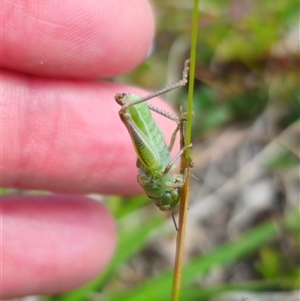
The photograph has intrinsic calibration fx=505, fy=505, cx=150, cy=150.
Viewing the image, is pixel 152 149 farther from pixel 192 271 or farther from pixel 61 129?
pixel 192 271

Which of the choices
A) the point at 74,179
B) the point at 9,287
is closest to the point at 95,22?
the point at 74,179

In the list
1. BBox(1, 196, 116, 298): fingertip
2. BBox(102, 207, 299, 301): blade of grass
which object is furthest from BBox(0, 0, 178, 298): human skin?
BBox(102, 207, 299, 301): blade of grass

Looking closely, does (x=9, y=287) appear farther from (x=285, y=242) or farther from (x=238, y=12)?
(x=238, y=12)

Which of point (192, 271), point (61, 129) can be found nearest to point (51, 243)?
point (61, 129)

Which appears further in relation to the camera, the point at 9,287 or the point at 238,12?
the point at 238,12

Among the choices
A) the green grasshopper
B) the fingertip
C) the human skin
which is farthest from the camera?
the fingertip

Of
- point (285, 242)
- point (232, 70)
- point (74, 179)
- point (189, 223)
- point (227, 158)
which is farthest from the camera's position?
point (232, 70)

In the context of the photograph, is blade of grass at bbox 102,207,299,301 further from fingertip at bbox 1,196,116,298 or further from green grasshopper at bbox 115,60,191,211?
green grasshopper at bbox 115,60,191,211
